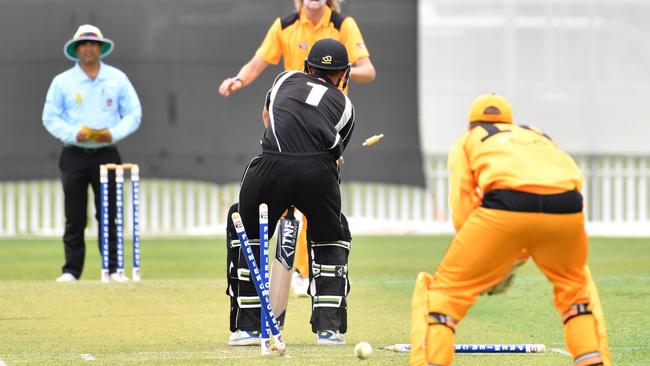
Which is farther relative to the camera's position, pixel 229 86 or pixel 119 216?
pixel 119 216

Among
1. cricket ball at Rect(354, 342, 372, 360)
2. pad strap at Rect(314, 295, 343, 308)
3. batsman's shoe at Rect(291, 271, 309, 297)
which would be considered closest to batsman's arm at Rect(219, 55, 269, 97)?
batsman's shoe at Rect(291, 271, 309, 297)

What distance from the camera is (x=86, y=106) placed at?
495 inches

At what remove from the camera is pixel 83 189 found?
12773mm

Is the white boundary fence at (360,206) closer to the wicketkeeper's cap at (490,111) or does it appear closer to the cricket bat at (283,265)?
the cricket bat at (283,265)

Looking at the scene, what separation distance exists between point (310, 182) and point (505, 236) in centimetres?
172

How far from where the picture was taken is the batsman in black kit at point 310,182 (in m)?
8.39

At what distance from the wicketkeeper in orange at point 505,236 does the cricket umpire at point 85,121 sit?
5845 millimetres

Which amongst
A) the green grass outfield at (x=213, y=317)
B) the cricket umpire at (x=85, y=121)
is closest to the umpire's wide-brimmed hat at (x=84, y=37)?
the cricket umpire at (x=85, y=121)

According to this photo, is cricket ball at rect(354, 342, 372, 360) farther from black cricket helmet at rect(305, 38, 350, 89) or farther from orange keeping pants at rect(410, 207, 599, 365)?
black cricket helmet at rect(305, 38, 350, 89)

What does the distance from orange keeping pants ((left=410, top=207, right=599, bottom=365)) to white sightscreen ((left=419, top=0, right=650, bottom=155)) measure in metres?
11.2

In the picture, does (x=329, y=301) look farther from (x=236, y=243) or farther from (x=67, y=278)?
(x=67, y=278)

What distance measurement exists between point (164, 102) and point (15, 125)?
177 cm

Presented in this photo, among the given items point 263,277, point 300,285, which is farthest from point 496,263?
point 300,285

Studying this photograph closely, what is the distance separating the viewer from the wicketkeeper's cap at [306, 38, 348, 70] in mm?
8648
